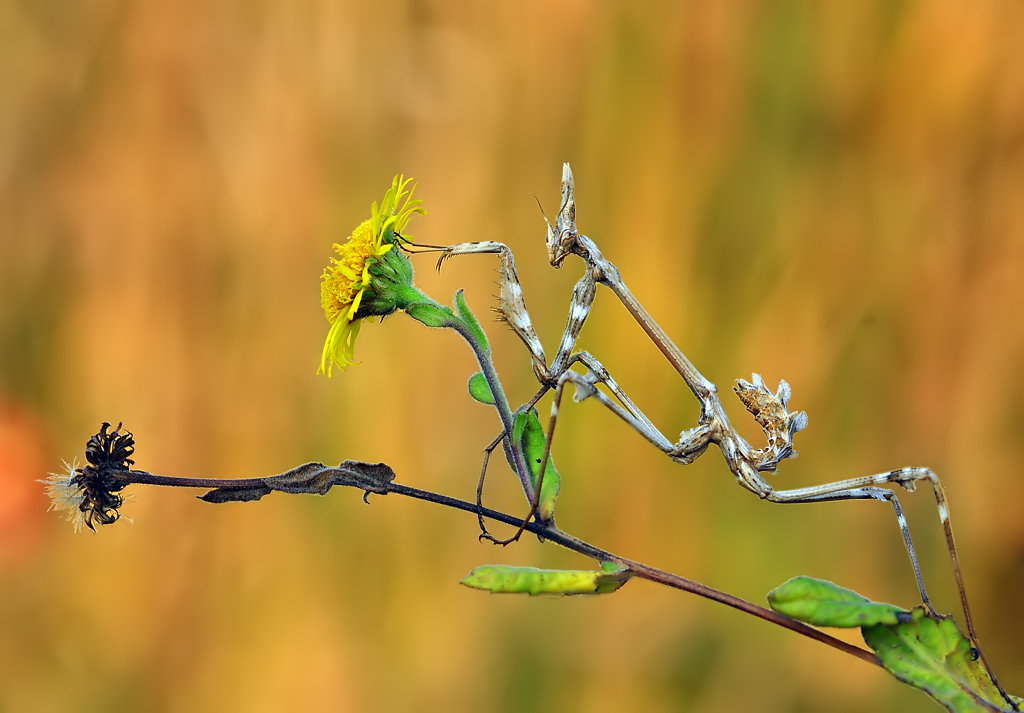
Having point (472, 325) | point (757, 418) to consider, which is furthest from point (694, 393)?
point (472, 325)

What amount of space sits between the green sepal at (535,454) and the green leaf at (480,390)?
20mm

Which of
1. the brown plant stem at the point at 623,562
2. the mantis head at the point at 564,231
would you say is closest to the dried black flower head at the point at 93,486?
the brown plant stem at the point at 623,562

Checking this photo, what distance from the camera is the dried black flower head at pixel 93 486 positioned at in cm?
34

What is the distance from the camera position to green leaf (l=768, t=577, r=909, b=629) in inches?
11.9

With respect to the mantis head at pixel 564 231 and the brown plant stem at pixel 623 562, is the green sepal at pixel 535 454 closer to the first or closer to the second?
the brown plant stem at pixel 623 562

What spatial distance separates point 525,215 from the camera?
3.55 ft

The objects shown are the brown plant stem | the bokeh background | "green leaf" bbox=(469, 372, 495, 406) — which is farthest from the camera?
the bokeh background

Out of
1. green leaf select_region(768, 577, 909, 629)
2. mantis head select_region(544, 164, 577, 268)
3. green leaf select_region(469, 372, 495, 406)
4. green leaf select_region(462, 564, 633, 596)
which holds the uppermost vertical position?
mantis head select_region(544, 164, 577, 268)

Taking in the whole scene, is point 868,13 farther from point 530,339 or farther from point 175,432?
point 175,432

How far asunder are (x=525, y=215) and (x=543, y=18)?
0.98 ft

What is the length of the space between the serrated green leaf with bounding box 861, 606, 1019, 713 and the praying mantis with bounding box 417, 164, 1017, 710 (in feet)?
0.32

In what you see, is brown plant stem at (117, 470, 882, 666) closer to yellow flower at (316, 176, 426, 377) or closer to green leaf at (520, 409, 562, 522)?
green leaf at (520, 409, 562, 522)

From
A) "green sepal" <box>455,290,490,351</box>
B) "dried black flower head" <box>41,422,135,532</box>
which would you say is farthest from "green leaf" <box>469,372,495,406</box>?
"dried black flower head" <box>41,422,135,532</box>

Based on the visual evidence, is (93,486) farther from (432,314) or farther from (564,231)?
(564,231)
